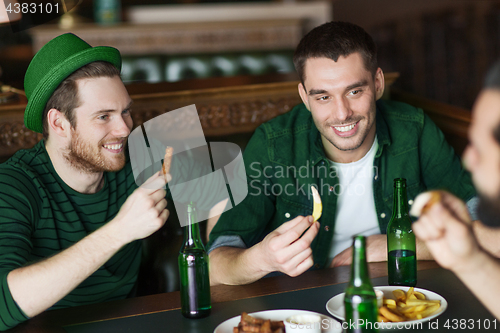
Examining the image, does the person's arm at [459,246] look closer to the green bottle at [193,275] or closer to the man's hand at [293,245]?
the man's hand at [293,245]

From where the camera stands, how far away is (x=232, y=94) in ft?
7.35

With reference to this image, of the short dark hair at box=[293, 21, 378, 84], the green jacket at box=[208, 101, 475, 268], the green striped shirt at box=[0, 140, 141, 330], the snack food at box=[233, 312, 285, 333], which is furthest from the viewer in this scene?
the green jacket at box=[208, 101, 475, 268]

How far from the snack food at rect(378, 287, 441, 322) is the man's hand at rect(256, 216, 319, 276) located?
17 centimetres

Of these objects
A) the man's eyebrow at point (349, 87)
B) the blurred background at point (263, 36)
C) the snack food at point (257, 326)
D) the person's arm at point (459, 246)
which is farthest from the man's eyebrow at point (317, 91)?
the blurred background at point (263, 36)

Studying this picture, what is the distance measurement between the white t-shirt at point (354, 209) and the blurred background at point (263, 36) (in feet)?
7.34

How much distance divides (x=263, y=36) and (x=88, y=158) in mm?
4041

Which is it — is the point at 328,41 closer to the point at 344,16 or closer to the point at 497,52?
the point at 497,52

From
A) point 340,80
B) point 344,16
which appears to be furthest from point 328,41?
point 344,16

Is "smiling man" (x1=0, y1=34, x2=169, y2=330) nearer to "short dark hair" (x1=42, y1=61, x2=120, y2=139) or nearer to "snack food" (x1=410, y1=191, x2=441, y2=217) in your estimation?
"short dark hair" (x1=42, y1=61, x2=120, y2=139)

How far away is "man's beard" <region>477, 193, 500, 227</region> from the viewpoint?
A: 0.52 metres

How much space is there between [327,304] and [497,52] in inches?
133

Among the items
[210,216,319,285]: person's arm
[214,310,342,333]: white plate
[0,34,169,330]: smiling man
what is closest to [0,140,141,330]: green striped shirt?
[0,34,169,330]: smiling man

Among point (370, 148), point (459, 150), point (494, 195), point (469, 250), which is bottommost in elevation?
point (459, 150)

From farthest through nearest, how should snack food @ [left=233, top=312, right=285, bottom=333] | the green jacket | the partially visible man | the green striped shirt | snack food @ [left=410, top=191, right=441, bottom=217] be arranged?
the green jacket, the green striped shirt, snack food @ [left=233, top=312, right=285, bottom=333], snack food @ [left=410, top=191, right=441, bottom=217], the partially visible man
